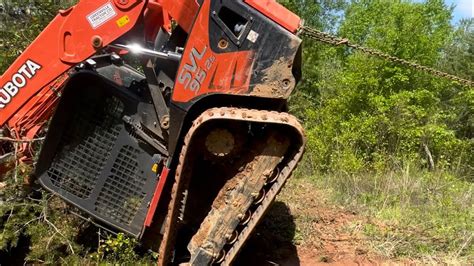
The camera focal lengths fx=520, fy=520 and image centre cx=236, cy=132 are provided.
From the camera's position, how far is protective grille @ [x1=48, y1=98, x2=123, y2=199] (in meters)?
4.16

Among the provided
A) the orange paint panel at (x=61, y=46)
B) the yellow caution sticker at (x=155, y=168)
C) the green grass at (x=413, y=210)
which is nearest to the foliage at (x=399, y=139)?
the green grass at (x=413, y=210)

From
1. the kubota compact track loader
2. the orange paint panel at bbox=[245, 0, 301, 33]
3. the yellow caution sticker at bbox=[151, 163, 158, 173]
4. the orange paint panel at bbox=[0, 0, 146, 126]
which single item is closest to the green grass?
the kubota compact track loader

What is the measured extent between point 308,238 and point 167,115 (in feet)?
6.74

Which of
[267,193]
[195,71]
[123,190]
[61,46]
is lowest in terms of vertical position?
[123,190]

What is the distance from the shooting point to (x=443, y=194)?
636 centimetres

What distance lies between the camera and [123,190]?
163 inches

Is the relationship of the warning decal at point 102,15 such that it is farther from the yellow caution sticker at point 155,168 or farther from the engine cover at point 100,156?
the yellow caution sticker at point 155,168

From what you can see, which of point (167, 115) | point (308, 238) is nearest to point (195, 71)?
point (167, 115)

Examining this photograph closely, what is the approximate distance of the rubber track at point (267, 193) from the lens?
3221mm

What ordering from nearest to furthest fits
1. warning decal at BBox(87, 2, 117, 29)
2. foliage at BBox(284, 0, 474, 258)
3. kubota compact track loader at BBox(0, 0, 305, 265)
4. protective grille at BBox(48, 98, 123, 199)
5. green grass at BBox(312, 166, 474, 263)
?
kubota compact track loader at BBox(0, 0, 305, 265)
warning decal at BBox(87, 2, 117, 29)
protective grille at BBox(48, 98, 123, 199)
green grass at BBox(312, 166, 474, 263)
foliage at BBox(284, 0, 474, 258)

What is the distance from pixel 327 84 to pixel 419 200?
1417 cm

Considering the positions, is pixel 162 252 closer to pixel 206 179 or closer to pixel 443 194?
pixel 206 179

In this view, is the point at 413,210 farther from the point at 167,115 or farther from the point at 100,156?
A: the point at 100,156

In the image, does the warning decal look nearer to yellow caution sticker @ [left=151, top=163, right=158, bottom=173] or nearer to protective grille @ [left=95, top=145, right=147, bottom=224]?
protective grille @ [left=95, top=145, right=147, bottom=224]
